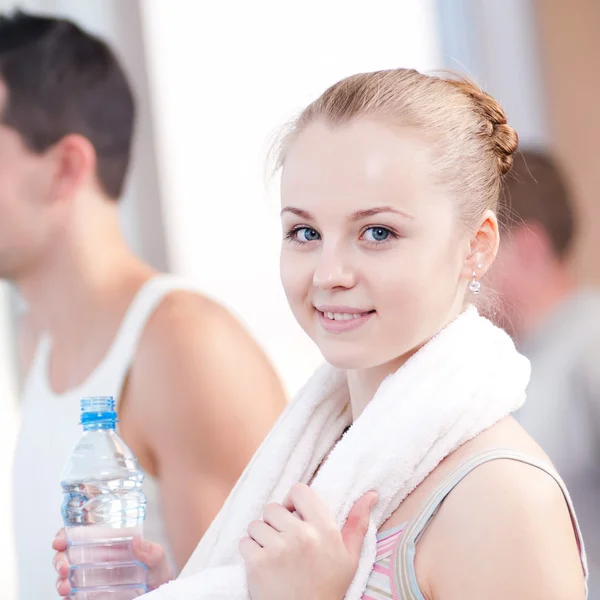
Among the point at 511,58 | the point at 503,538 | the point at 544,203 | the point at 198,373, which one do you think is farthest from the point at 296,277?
the point at 511,58

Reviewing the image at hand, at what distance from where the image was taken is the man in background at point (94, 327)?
130 centimetres

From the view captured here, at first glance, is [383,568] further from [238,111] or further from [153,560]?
[238,111]

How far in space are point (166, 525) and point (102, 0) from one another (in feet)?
3.96

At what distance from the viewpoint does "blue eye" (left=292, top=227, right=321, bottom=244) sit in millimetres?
883

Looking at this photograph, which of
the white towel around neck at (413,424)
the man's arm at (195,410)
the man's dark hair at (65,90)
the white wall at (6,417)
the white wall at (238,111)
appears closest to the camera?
the white towel around neck at (413,424)

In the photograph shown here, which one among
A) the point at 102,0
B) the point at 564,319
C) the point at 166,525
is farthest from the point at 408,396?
the point at 102,0

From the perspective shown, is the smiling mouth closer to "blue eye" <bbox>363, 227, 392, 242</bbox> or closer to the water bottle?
"blue eye" <bbox>363, 227, 392, 242</bbox>

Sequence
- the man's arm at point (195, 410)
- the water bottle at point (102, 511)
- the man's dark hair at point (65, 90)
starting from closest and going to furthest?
1. the water bottle at point (102, 511)
2. the man's arm at point (195, 410)
3. the man's dark hair at point (65, 90)

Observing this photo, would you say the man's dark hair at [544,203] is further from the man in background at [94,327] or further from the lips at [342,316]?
the lips at [342,316]

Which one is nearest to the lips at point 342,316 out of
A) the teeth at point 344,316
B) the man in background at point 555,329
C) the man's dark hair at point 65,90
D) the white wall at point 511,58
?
the teeth at point 344,316

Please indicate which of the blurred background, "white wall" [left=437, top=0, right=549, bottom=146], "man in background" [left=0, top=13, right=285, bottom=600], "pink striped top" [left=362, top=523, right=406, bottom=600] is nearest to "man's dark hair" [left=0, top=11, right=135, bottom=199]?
"man in background" [left=0, top=13, right=285, bottom=600]

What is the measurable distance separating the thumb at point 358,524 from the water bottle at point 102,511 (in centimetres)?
29

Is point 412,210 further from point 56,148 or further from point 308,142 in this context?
point 56,148

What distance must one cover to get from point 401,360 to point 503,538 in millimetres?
228
